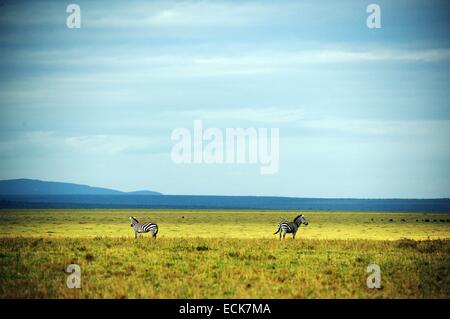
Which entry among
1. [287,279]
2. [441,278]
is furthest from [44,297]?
[441,278]

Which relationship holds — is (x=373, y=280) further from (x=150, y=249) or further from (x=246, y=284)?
(x=150, y=249)

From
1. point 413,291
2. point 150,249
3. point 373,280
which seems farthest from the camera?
point 150,249

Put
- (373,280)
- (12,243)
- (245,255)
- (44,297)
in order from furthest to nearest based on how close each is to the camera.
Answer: (12,243), (245,255), (373,280), (44,297)

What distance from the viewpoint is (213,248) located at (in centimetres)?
2502

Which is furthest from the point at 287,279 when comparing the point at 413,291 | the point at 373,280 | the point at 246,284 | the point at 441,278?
the point at 441,278

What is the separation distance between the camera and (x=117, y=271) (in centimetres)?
1855

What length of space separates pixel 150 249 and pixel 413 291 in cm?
1211
